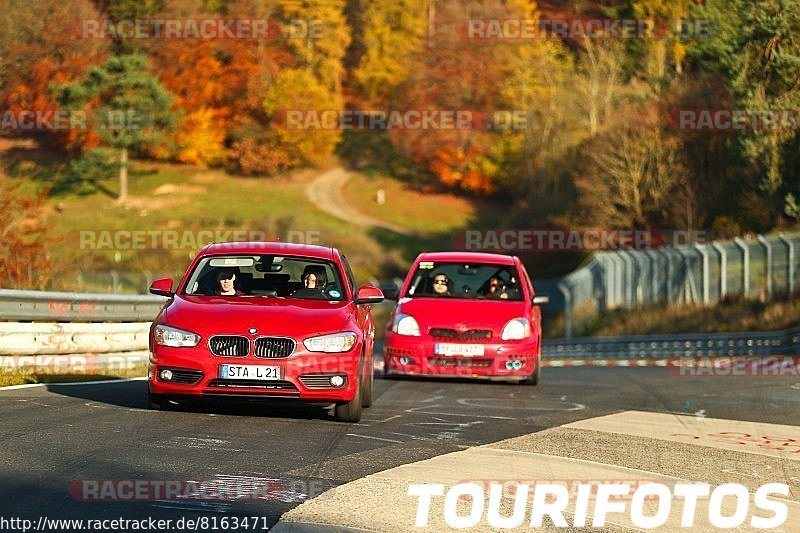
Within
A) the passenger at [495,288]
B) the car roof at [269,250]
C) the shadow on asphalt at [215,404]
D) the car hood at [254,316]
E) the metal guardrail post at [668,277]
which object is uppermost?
the car roof at [269,250]

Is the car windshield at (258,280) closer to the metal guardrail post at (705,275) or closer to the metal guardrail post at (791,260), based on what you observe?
the metal guardrail post at (791,260)

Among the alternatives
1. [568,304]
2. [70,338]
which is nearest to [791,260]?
[568,304]

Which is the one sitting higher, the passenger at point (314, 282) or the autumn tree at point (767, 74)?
the autumn tree at point (767, 74)

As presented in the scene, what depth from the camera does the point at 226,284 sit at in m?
13.3

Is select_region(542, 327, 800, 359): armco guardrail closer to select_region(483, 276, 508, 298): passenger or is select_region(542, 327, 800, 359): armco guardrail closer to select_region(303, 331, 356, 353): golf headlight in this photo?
select_region(483, 276, 508, 298): passenger

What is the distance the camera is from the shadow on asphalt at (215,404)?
1262cm

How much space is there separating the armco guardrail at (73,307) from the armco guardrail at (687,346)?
12.0 m

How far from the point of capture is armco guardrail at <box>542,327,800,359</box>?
2745 centimetres

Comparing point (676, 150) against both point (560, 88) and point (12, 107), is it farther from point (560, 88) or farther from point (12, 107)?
point (12, 107)

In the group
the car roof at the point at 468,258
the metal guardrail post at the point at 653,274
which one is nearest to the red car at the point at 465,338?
the car roof at the point at 468,258

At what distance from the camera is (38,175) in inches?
1083

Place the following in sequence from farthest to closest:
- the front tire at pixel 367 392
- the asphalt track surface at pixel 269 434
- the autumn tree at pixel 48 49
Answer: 1. the autumn tree at pixel 48 49
2. the front tire at pixel 367 392
3. the asphalt track surface at pixel 269 434

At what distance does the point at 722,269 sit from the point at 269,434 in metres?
25.7

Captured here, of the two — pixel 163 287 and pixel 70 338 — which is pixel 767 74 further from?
pixel 163 287
